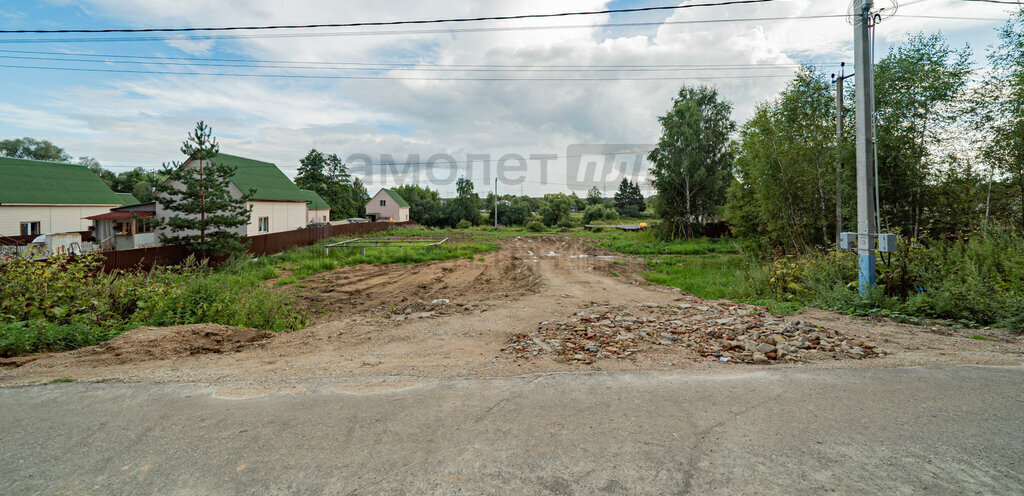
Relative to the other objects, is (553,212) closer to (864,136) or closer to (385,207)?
(385,207)

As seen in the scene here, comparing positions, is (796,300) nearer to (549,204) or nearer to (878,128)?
(878,128)

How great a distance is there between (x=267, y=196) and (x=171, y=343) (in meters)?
26.2

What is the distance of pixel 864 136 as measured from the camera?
7.54 metres

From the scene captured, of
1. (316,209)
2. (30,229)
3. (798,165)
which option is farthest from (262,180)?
(798,165)

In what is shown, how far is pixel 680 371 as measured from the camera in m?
4.27

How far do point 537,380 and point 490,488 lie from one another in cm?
170

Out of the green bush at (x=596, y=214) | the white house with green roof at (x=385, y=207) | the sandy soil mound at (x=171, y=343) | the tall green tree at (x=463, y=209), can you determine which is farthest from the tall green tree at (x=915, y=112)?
the white house with green roof at (x=385, y=207)

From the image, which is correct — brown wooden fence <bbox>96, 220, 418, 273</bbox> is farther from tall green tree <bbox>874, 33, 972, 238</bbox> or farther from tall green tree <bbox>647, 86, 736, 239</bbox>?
tall green tree <bbox>647, 86, 736, 239</bbox>

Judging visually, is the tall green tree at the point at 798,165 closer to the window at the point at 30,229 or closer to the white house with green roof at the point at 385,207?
the window at the point at 30,229

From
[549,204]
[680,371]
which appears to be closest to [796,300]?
[680,371]

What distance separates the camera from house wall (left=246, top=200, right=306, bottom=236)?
27112 millimetres

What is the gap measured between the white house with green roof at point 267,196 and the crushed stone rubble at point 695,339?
25.7m

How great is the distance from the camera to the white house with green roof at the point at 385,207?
206ft

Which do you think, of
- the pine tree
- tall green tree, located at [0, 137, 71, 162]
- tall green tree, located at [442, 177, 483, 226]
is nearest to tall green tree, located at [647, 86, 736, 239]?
the pine tree
